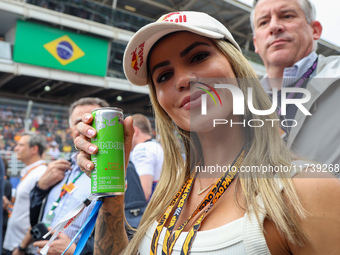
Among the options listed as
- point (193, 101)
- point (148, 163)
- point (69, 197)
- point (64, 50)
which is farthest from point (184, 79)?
point (64, 50)

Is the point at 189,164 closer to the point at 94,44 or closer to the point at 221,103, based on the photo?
the point at 221,103

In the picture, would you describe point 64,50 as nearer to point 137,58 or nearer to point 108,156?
point 137,58

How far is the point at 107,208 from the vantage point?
48.8 inches

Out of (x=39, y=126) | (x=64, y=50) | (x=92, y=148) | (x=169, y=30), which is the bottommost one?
(x=92, y=148)

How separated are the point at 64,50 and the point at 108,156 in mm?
14754

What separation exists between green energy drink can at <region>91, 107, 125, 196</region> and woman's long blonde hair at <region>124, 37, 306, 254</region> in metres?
0.22

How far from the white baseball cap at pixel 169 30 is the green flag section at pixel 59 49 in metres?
13.8

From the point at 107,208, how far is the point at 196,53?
2.39 ft

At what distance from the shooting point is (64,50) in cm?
1441

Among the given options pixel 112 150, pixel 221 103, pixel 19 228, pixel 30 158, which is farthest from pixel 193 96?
pixel 30 158

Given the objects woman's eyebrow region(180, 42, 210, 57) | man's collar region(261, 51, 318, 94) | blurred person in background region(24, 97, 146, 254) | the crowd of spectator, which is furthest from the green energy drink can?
the crowd of spectator

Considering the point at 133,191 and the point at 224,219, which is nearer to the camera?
the point at 224,219

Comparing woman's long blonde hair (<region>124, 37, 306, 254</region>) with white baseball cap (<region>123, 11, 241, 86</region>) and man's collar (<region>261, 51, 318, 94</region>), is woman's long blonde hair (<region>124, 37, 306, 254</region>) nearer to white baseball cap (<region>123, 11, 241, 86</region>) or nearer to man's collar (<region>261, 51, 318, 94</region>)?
white baseball cap (<region>123, 11, 241, 86</region>)

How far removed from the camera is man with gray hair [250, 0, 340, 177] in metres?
1.32
